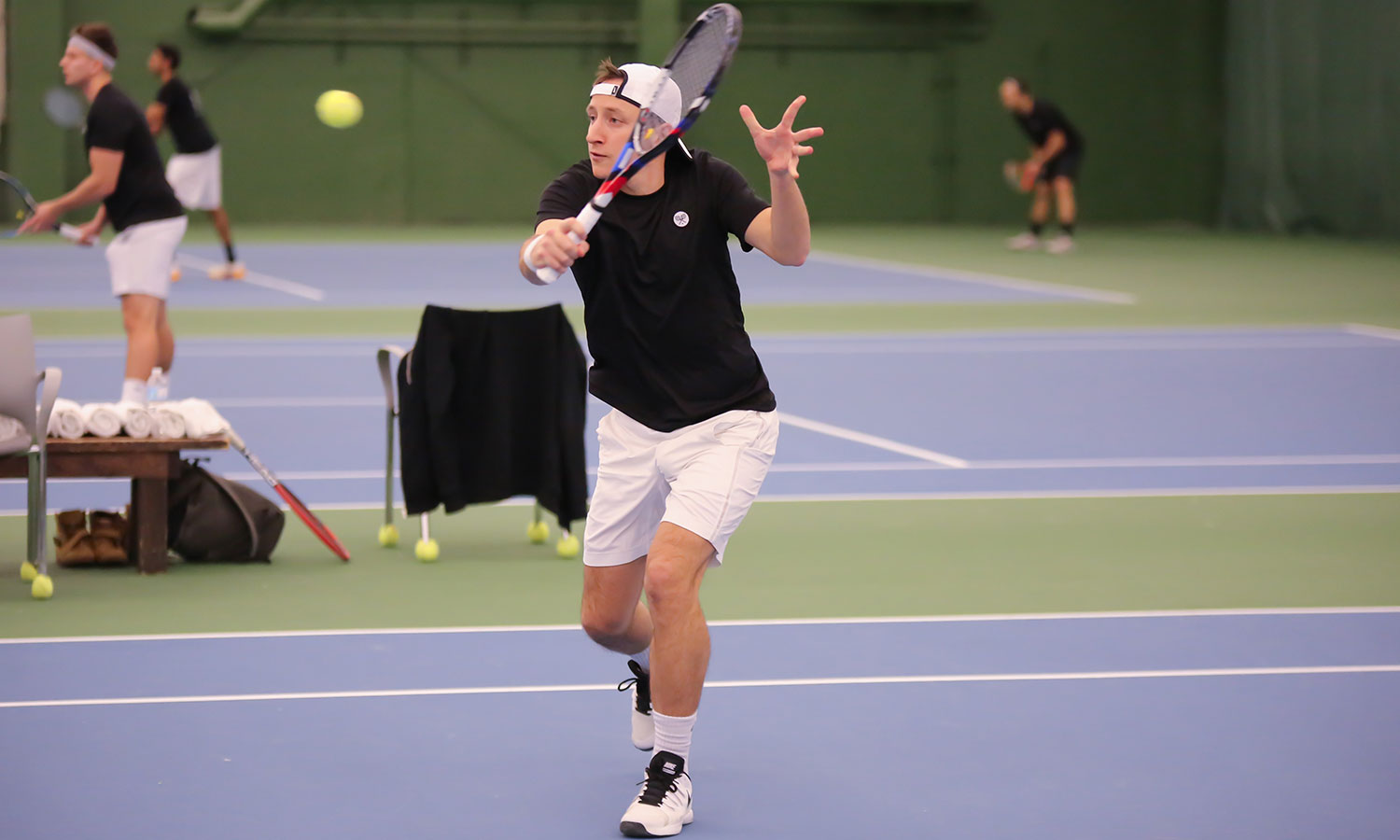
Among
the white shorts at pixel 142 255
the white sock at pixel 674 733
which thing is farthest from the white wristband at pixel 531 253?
the white shorts at pixel 142 255

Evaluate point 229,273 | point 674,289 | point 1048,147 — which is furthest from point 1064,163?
point 674,289

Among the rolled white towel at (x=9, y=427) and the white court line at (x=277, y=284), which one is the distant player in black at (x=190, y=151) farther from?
the rolled white towel at (x=9, y=427)

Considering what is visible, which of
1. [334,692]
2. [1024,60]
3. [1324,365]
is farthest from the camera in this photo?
[1024,60]

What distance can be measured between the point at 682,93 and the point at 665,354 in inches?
23.4

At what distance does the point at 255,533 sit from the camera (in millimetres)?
5941

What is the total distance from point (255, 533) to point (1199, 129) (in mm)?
22325

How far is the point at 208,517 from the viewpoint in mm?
5891

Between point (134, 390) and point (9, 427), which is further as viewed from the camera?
point (134, 390)

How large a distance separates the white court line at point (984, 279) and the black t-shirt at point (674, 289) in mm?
11443

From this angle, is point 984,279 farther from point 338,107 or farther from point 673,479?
point 673,479

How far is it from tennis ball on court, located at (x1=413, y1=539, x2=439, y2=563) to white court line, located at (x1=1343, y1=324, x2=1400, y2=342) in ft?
26.8

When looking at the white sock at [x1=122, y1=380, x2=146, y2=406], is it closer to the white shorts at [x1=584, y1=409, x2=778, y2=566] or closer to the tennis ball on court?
the tennis ball on court

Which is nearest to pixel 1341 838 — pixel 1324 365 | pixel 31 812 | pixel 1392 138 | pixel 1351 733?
pixel 1351 733

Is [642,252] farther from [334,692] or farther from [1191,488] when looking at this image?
[1191,488]
